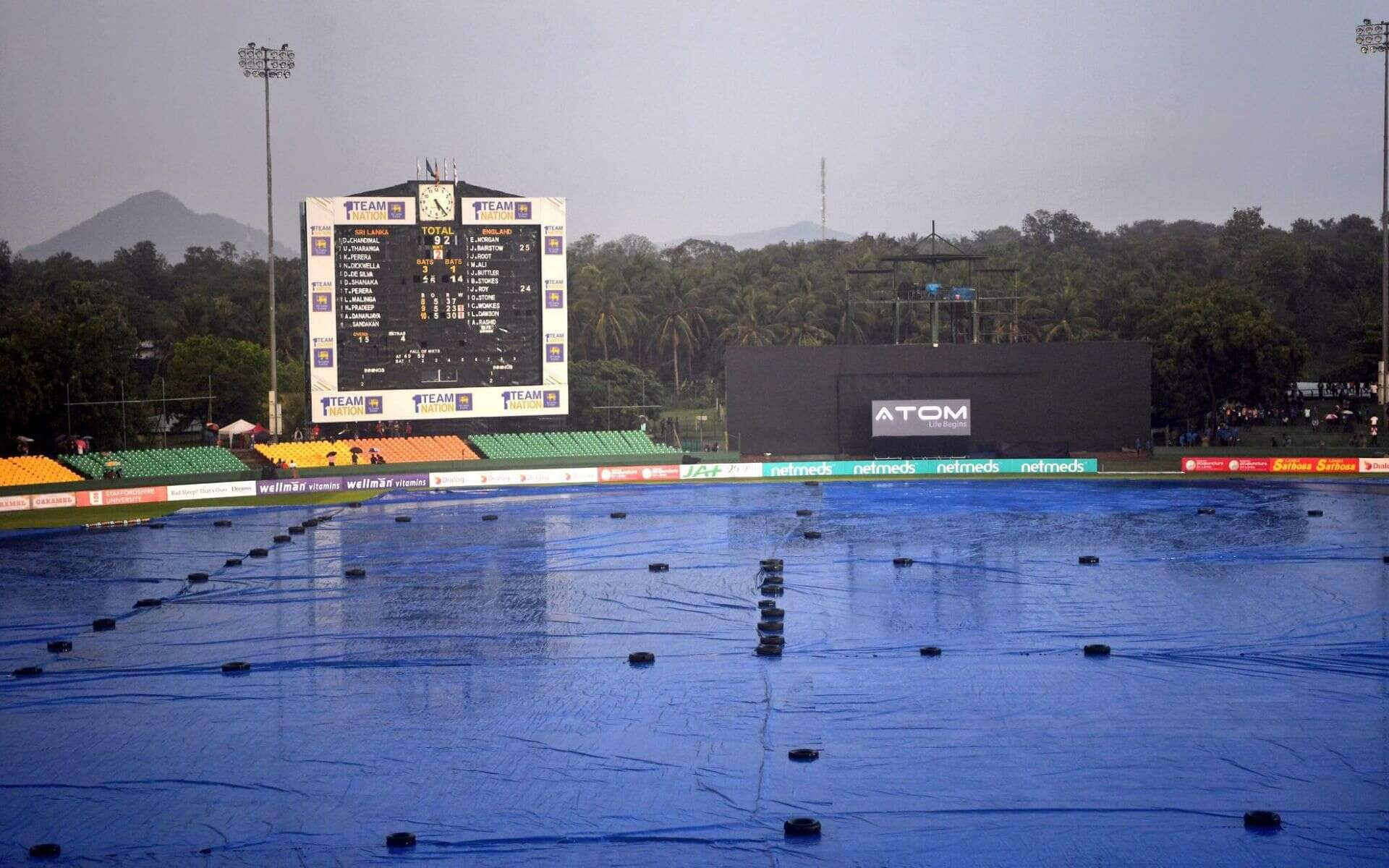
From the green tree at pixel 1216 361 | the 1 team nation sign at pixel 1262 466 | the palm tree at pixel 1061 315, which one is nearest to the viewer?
the 1 team nation sign at pixel 1262 466

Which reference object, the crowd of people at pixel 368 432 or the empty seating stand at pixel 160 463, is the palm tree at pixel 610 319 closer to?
the crowd of people at pixel 368 432

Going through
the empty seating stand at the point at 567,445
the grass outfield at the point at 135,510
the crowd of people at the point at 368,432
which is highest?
the crowd of people at the point at 368,432

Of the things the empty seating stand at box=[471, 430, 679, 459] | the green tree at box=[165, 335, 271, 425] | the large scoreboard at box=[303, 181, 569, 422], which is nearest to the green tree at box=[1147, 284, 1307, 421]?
the empty seating stand at box=[471, 430, 679, 459]

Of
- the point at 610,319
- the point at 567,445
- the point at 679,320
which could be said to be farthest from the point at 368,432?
the point at 679,320

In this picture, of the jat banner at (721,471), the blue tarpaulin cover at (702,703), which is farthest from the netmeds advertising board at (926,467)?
the blue tarpaulin cover at (702,703)

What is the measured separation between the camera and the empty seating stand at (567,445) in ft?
176

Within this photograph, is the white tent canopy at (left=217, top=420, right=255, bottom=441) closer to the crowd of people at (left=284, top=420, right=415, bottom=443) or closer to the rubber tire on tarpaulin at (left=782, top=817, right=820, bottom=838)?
the crowd of people at (left=284, top=420, right=415, bottom=443)

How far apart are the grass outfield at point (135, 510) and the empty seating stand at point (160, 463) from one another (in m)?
1.49

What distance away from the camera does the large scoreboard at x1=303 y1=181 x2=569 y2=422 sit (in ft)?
153

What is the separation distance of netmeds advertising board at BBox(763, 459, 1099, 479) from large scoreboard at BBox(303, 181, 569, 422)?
9738mm

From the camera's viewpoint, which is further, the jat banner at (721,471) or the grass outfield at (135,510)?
the jat banner at (721,471)

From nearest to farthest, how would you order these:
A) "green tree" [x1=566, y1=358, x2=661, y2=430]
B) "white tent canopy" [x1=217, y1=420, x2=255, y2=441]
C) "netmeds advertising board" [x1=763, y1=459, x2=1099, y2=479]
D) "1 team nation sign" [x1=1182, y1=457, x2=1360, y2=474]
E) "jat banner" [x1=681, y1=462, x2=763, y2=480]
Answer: "netmeds advertising board" [x1=763, y1=459, x2=1099, y2=479] → "1 team nation sign" [x1=1182, y1=457, x2=1360, y2=474] → "jat banner" [x1=681, y1=462, x2=763, y2=480] → "white tent canopy" [x1=217, y1=420, x2=255, y2=441] → "green tree" [x1=566, y1=358, x2=661, y2=430]

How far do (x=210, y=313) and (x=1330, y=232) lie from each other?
333ft

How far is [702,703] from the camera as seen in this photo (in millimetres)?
19094
